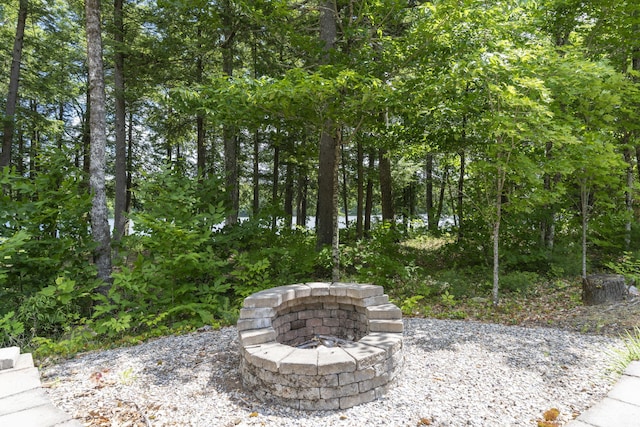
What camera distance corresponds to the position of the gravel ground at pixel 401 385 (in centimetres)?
252

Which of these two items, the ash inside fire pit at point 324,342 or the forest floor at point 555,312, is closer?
the ash inside fire pit at point 324,342

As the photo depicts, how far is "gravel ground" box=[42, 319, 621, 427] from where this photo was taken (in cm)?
252

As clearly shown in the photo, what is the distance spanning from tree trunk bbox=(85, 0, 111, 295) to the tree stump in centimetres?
753

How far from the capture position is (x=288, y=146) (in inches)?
411

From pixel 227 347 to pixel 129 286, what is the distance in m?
1.72

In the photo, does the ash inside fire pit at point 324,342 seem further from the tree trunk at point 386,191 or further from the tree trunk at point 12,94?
the tree trunk at point 12,94

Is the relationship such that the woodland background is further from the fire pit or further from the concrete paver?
the fire pit

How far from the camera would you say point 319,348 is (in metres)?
3.18

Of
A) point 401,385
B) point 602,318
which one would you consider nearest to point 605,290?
point 602,318

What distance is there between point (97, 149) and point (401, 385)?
215 inches

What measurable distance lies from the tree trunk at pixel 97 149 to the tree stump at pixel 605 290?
7.53 metres

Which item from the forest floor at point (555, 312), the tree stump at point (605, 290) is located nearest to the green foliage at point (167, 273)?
the forest floor at point (555, 312)

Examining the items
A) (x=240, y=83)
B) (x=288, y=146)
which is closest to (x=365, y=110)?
(x=240, y=83)

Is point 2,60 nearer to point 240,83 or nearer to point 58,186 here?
point 58,186
